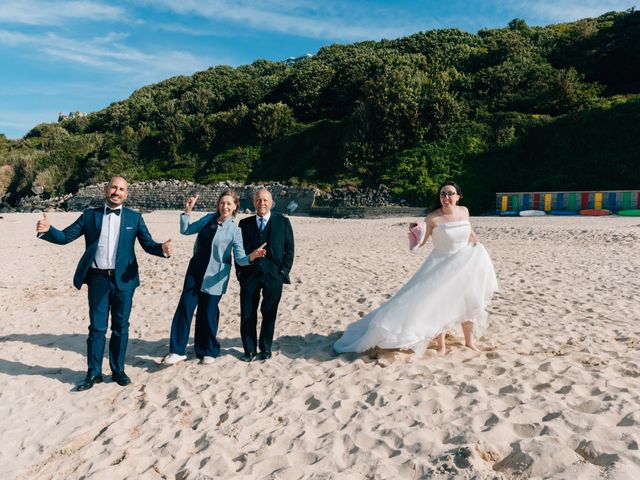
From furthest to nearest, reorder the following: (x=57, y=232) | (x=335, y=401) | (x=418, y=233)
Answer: (x=418, y=233), (x=57, y=232), (x=335, y=401)

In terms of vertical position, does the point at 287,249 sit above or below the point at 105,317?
above

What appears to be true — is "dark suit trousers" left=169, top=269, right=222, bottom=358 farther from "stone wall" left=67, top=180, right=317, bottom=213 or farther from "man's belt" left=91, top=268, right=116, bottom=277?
"stone wall" left=67, top=180, right=317, bottom=213

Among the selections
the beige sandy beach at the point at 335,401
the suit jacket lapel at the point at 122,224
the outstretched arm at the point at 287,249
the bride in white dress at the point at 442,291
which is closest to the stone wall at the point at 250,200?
the beige sandy beach at the point at 335,401

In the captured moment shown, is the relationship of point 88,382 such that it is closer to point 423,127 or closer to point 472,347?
point 472,347

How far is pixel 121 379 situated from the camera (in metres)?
4.98

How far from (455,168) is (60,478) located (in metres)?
26.7

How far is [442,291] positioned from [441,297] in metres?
0.06

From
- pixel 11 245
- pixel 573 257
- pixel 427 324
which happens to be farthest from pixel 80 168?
pixel 427 324

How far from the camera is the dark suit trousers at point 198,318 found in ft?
17.2

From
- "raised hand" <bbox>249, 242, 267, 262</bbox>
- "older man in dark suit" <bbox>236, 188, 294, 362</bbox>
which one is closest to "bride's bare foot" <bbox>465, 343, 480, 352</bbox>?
"older man in dark suit" <bbox>236, 188, 294, 362</bbox>

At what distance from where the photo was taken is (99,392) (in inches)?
191

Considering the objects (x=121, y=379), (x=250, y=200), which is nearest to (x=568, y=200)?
(x=250, y=200)

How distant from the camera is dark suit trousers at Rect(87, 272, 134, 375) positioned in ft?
15.7

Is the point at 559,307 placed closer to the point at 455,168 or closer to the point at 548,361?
the point at 548,361
